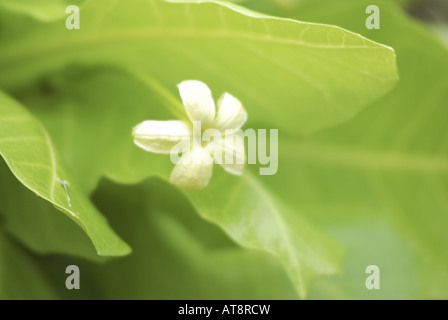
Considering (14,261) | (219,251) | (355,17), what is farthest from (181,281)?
(355,17)

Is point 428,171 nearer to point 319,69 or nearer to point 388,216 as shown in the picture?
point 388,216

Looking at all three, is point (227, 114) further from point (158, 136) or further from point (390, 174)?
point (390, 174)

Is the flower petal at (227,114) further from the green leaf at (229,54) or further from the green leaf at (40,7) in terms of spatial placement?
the green leaf at (40,7)

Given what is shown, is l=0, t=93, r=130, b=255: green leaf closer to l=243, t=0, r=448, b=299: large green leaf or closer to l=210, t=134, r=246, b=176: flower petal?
l=210, t=134, r=246, b=176: flower petal

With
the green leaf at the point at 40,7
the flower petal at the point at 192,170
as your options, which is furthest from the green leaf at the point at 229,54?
the flower petal at the point at 192,170

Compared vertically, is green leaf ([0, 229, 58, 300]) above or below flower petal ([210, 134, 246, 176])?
below

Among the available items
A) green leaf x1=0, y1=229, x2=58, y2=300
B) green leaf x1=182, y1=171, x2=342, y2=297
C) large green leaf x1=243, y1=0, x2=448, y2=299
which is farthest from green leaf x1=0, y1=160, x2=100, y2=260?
large green leaf x1=243, y1=0, x2=448, y2=299
